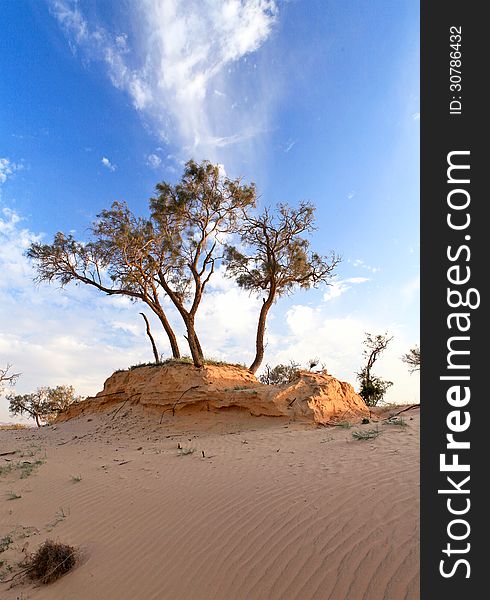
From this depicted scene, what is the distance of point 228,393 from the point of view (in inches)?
492

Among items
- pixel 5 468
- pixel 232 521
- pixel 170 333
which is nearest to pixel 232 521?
pixel 232 521

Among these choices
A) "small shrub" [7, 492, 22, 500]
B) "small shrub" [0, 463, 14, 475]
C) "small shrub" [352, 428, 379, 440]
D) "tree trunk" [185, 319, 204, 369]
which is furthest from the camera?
"tree trunk" [185, 319, 204, 369]

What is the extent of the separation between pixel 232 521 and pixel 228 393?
8.41 metres

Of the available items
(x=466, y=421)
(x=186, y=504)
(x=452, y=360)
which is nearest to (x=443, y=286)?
(x=452, y=360)

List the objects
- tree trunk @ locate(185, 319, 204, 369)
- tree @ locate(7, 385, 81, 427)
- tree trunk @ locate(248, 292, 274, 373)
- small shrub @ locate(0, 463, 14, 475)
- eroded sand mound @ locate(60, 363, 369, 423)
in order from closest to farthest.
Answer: small shrub @ locate(0, 463, 14, 475), eroded sand mound @ locate(60, 363, 369, 423), tree trunk @ locate(185, 319, 204, 369), tree trunk @ locate(248, 292, 274, 373), tree @ locate(7, 385, 81, 427)

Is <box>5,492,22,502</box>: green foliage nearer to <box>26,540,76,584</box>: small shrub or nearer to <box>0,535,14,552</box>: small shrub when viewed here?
<box>0,535,14,552</box>: small shrub

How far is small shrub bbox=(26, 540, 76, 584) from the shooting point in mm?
3668

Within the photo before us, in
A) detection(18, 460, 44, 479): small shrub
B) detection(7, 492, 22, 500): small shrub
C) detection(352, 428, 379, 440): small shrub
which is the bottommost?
detection(7, 492, 22, 500): small shrub

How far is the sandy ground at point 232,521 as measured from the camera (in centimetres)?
296

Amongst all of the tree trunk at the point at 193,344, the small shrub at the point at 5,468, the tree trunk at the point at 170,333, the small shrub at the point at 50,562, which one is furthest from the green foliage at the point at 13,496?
the tree trunk at the point at 170,333

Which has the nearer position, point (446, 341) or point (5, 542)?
point (446, 341)

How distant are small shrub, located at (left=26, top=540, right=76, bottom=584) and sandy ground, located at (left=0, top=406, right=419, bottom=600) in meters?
0.08

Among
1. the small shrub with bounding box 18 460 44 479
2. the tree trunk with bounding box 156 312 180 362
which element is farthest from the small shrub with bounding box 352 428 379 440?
the tree trunk with bounding box 156 312 180 362

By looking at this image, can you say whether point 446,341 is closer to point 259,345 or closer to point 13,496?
point 13,496
